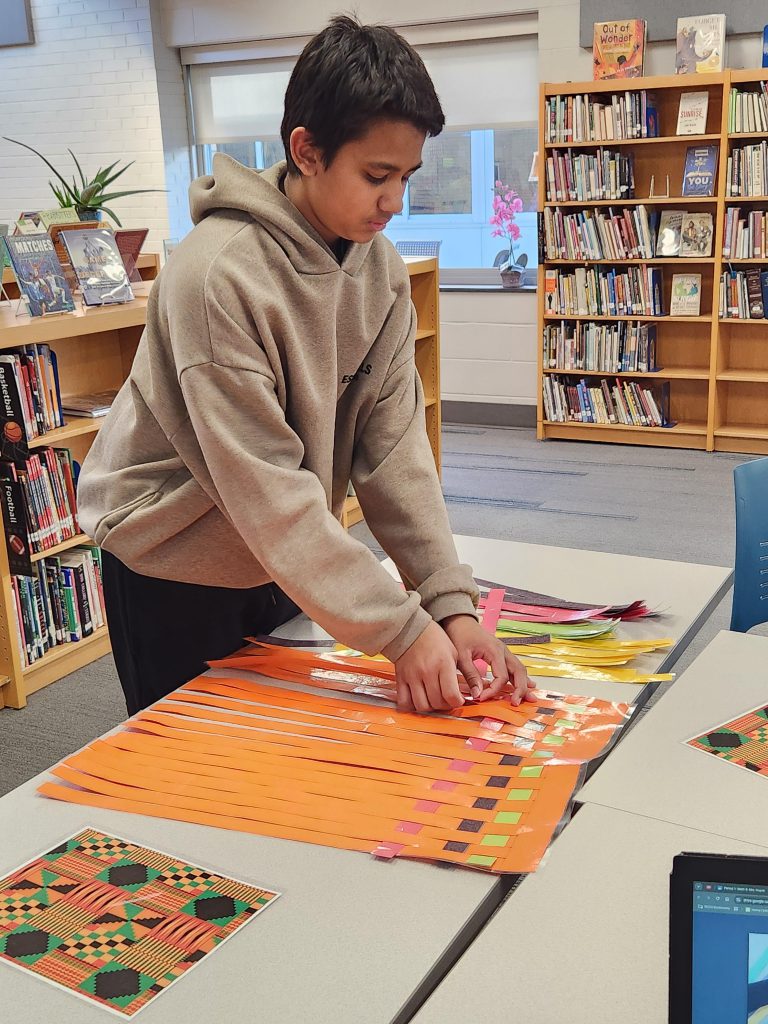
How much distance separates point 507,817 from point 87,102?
24.1 feet

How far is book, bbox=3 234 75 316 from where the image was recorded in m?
3.19

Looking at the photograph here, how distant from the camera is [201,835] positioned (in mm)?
1103

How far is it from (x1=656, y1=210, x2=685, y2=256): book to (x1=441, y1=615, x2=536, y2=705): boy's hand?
4829 millimetres

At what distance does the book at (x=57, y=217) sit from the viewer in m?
3.57

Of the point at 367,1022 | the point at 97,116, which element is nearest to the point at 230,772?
the point at 367,1022

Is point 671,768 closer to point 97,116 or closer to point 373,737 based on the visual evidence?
point 373,737

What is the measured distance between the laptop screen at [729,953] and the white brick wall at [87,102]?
727 centimetres

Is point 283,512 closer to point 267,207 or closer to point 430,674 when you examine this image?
point 430,674

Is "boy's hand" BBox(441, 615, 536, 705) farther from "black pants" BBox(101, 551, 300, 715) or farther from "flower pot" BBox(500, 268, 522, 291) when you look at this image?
"flower pot" BBox(500, 268, 522, 291)

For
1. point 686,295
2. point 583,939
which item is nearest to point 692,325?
point 686,295

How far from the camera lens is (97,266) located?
11.4 ft

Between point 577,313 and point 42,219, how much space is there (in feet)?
11.0

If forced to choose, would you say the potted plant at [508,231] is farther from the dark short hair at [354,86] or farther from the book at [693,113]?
the dark short hair at [354,86]

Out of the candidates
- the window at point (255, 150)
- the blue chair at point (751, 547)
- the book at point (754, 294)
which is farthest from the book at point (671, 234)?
the blue chair at point (751, 547)
